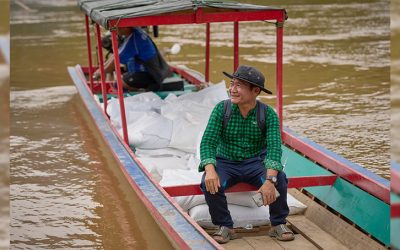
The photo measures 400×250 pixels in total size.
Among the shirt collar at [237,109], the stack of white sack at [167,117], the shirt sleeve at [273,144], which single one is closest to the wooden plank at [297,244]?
the shirt sleeve at [273,144]

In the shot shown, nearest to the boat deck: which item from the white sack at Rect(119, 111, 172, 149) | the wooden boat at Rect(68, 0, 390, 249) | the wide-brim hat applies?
the wooden boat at Rect(68, 0, 390, 249)

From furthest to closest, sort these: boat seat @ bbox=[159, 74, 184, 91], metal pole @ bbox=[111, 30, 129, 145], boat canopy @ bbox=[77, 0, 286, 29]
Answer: boat seat @ bbox=[159, 74, 184, 91]
metal pole @ bbox=[111, 30, 129, 145]
boat canopy @ bbox=[77, 0, 286, 29]

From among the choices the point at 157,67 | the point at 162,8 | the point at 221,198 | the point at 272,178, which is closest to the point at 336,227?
the point at 272,178

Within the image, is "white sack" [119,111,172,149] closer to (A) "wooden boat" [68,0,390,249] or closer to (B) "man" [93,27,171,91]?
(A) "wooden boat" [68,0,390,249]

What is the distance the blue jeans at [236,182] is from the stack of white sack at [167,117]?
180 centimetres

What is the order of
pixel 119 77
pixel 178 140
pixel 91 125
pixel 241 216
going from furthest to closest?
1. pixel 91 125
2. pixel 178 140
3. pixel 119 77
4. pixel 241 216

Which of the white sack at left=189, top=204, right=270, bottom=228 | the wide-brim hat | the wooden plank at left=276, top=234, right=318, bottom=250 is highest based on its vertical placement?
the wide-brim hat

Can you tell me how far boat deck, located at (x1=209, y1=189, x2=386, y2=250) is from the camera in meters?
4.04

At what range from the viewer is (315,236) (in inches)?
165

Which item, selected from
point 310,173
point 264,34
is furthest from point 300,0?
point 310,173

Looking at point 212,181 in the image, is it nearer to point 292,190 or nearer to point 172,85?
point 292,190

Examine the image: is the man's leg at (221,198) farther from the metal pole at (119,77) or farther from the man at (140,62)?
the man at (140,62)

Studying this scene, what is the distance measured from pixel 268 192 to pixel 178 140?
2.26 m

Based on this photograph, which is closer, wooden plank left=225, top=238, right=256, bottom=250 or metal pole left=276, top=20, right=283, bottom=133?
wooden plank left=225, top=238, right=256, bottom=250
